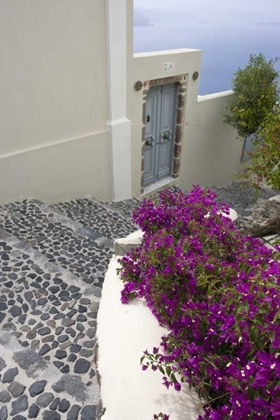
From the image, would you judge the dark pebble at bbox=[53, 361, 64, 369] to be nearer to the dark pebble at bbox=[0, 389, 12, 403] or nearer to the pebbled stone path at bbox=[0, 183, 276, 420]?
the pebbled stone path at bbox=[0, 183, 276, 420]

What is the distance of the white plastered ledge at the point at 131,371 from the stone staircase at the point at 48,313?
11 centimetres

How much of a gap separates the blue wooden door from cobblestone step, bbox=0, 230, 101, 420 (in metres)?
4.62

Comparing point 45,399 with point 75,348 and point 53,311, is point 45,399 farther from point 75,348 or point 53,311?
point 53,311

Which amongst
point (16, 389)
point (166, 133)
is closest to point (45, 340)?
point (16, 389)

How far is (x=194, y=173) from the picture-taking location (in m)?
8.94

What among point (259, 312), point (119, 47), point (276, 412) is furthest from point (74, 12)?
point (276, 412)

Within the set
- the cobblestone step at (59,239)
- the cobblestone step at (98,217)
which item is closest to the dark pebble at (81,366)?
the cobblestone step at (59,239)

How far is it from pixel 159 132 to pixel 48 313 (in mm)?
5649

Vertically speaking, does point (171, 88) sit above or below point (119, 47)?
below

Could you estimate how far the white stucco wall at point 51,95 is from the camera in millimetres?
4473

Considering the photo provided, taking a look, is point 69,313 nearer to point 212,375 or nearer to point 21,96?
point 212,375

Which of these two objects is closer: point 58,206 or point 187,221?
point 187,221

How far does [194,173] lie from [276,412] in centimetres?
A: 799

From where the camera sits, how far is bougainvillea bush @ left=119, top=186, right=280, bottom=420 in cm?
130
